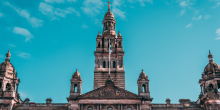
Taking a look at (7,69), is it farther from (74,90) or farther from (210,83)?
(210,83)

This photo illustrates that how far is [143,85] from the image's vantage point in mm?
53938

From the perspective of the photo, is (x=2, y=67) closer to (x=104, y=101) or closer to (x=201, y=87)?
(x=104, y=101)

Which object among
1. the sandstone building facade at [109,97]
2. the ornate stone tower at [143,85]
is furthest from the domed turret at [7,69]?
the ornate stone tower at [143,85]

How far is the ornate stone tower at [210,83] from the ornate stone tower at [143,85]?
1071 cm

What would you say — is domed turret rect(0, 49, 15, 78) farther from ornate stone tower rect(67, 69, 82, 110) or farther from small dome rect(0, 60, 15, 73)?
ornate stone tower rect(67, 69, 82, 110)

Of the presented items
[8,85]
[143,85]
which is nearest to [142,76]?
[143,85]

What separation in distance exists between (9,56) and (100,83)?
20.0 metres

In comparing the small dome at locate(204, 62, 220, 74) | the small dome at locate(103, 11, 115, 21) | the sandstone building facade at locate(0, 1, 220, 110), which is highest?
the small dome at locate(103, 11, 115, 21)

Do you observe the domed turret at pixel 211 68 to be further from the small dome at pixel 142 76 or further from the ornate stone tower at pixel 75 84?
the ornate stone tower at pixel 75 84

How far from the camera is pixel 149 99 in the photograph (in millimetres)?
51844

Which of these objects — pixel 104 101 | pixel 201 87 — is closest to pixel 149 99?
pixel 104 101

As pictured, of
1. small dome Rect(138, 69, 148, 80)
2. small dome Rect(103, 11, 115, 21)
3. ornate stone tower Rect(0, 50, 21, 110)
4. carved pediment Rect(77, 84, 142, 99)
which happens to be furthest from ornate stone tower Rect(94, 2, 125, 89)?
ornate stone tower Rect(0, 50, 21, 110)

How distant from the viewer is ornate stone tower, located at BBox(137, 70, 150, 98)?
52594 mm

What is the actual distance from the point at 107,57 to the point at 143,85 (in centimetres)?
1533
